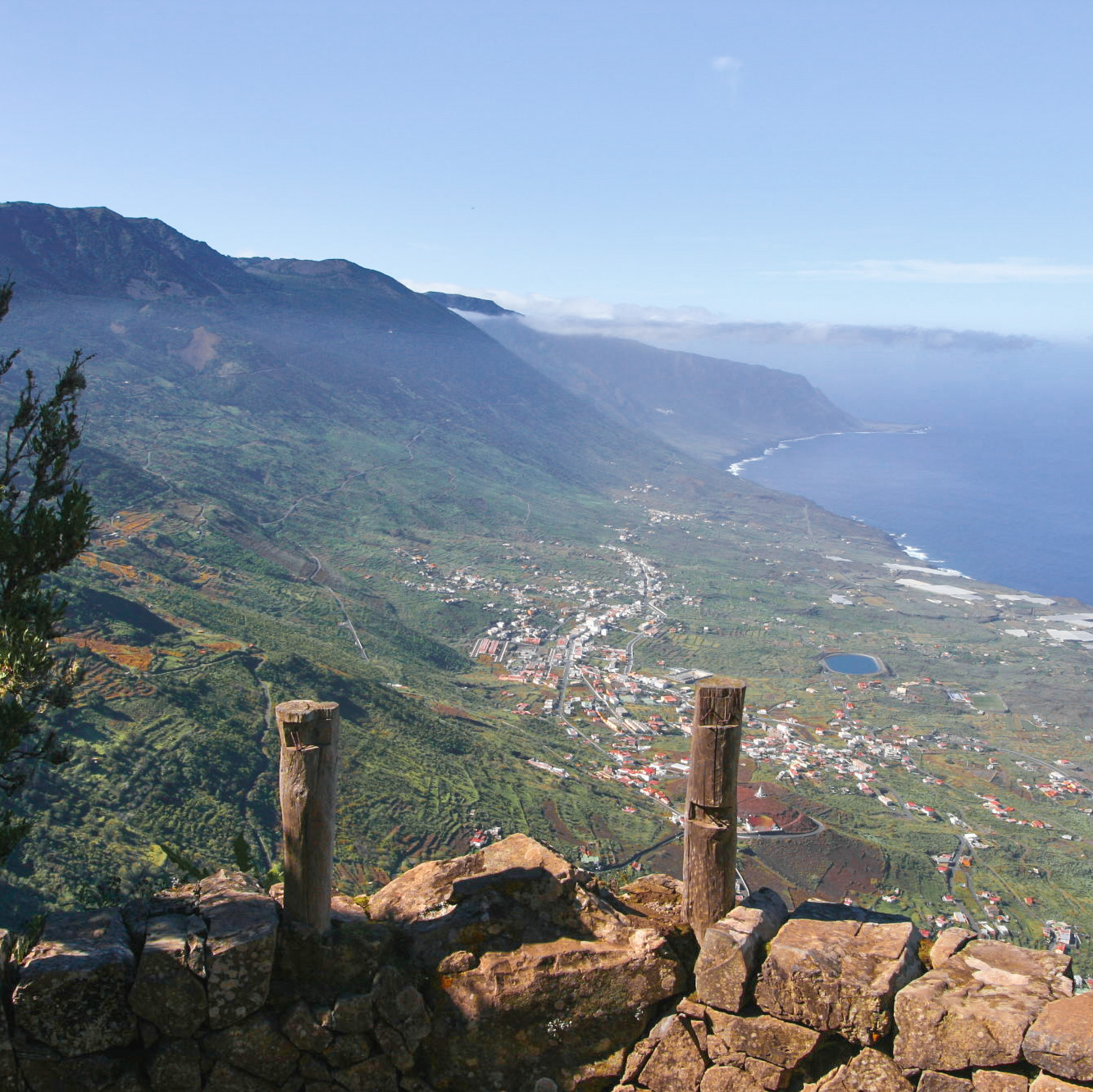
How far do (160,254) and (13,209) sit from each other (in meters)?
23.9

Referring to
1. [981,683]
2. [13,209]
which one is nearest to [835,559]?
[981,683]

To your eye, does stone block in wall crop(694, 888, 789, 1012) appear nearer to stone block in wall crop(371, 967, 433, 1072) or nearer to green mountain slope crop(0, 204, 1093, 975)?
stone block in wall crop(371, 967, 433, 1072)

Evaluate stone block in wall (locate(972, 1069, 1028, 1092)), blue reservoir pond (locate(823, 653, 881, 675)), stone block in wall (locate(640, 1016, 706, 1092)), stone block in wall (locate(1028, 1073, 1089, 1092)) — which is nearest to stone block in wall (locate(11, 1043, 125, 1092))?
stone block in wall (locate(640, 1016, 706, 1092))

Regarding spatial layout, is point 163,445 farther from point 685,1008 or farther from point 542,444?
point 685,1008

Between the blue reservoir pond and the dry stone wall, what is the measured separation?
2652 inches

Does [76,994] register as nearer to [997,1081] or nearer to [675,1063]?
[675,1063]

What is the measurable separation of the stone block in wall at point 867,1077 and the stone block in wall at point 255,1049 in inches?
188

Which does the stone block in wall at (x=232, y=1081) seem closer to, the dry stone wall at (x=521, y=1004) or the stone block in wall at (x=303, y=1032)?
the dry stone wall at (x=521, y=1004)

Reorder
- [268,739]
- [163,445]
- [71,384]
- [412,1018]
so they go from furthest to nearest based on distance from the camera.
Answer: [163,445]
[268,739]
[71,384]
[412,1018]

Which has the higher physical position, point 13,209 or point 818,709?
point 13,209

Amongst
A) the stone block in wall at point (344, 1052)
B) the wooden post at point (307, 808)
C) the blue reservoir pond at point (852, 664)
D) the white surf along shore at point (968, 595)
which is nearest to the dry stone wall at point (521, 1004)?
the stone block in wall at point (344, 1052)

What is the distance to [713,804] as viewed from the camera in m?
9.52

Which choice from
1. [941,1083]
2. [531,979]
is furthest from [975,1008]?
[531,979]

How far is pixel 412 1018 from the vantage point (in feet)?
28.0
